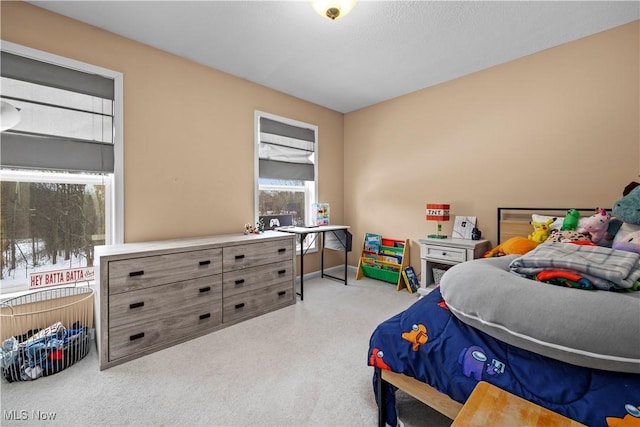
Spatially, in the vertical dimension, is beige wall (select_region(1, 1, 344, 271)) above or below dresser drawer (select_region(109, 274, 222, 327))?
above

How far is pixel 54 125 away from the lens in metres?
2.11

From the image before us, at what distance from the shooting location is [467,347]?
1.12 m

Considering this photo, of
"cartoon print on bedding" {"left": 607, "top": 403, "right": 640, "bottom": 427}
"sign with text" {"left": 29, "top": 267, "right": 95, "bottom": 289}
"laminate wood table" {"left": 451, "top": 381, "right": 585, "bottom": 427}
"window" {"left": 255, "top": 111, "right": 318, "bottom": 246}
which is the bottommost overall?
"laminate wood table" {"left": 451, "top": 381, "right": 585, "bottom": 427}

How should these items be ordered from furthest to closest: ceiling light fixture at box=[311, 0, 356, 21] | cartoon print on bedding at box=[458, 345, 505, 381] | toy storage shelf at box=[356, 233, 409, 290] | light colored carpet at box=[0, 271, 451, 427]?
toy storage shelf at box=[356, 233, 409, 290], ceiling light fixture at box=[311, 0, 356, 21], light colored carpet at box=[0, 271, 451, 427], cartoon print on bedding at box=[458, 345, 505, 381]

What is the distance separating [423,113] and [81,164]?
11.7 feet

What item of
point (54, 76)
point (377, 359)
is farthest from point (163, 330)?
point (54, 76)

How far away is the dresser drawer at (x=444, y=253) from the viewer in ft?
9.51

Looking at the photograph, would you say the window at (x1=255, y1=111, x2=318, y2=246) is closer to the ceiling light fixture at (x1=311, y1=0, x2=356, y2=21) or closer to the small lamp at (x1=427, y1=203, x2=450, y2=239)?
the small lamp at (x1=427, y1=203, x2=450, y2=239)

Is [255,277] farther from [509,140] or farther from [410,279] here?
[509,140]

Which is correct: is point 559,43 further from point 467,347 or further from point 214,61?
point 214,61

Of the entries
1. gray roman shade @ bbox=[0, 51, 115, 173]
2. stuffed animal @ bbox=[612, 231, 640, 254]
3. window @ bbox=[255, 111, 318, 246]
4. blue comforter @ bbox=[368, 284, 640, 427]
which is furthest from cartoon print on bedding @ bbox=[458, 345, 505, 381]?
gray roman shade @ bbox=[0, 51, 115, 173]

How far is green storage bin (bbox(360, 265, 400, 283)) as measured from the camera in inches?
145

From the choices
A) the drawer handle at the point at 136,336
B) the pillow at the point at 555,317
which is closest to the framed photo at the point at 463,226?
the pillow at the point at 555,317

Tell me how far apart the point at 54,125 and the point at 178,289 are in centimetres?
154
